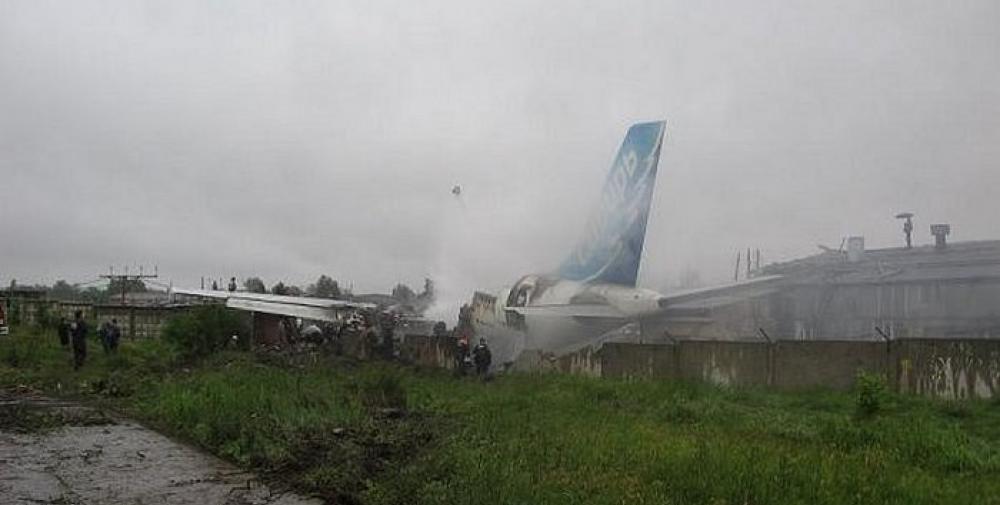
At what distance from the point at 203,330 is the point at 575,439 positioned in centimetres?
1757

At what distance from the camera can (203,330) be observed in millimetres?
24594

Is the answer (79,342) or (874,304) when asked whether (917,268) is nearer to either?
(874,304)

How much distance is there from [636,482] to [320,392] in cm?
745

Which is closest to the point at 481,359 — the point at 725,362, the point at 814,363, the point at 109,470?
the point at 725,362

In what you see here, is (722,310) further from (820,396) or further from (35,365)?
(35,365)

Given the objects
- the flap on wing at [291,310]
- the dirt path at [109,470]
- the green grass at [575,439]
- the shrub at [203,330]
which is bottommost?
the dirt path at [109,470]

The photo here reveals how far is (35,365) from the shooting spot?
23484 millimetres

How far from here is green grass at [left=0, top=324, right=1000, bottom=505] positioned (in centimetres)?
721

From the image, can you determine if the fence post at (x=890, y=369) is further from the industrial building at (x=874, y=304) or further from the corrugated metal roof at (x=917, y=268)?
the corrugated metal roof at (x=917, y=268)

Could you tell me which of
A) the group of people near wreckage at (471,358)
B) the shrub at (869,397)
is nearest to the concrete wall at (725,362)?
the shrub at (869,397)

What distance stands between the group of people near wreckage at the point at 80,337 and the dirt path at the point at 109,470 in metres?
10.6

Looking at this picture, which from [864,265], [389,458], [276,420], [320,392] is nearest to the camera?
[389,458]

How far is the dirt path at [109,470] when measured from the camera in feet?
26.9

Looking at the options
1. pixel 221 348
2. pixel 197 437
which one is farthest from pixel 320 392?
pixel 221 348
